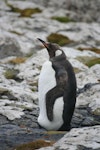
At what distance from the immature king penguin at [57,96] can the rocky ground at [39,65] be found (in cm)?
52

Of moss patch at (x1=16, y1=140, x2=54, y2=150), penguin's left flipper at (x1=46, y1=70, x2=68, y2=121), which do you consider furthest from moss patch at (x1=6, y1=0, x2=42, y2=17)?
moss patch at (x1=16, y1=140, x2=54, y2=150)

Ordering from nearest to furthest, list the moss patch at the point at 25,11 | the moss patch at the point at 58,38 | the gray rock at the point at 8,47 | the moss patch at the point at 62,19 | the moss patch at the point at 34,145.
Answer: the moss patch at the point at 34,145 < the gray rock at the point at 8,47 < the moss patch at the point at 58,38 < the moss patch at the point at 62,19 < the moss patch at the point at 25,11

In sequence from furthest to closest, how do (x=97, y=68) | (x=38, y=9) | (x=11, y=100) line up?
(x=38, y=9) < (x=97, y=68) < (x=11, y=100)

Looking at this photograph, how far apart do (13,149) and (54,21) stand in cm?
3593

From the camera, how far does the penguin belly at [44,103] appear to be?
1628 cm

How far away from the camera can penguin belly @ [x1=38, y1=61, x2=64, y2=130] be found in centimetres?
1628

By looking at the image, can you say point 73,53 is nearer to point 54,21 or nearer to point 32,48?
point 32,48

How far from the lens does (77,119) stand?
57.4 ft

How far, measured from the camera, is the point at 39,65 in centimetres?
2561

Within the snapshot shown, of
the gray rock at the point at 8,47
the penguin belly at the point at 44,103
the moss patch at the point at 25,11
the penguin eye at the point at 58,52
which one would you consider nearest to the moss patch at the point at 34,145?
the penguin belly at the point at 44,103

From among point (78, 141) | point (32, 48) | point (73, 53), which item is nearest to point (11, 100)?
point (78, 141)

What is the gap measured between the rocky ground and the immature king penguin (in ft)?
1.70

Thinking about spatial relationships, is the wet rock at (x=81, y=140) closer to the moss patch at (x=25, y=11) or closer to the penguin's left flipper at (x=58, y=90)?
the penguin's left flipper at (x=58, y=90)

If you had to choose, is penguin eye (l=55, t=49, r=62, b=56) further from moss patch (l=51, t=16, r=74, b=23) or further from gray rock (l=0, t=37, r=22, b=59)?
moss patch (l=51, t=16, r=74, b=23)
